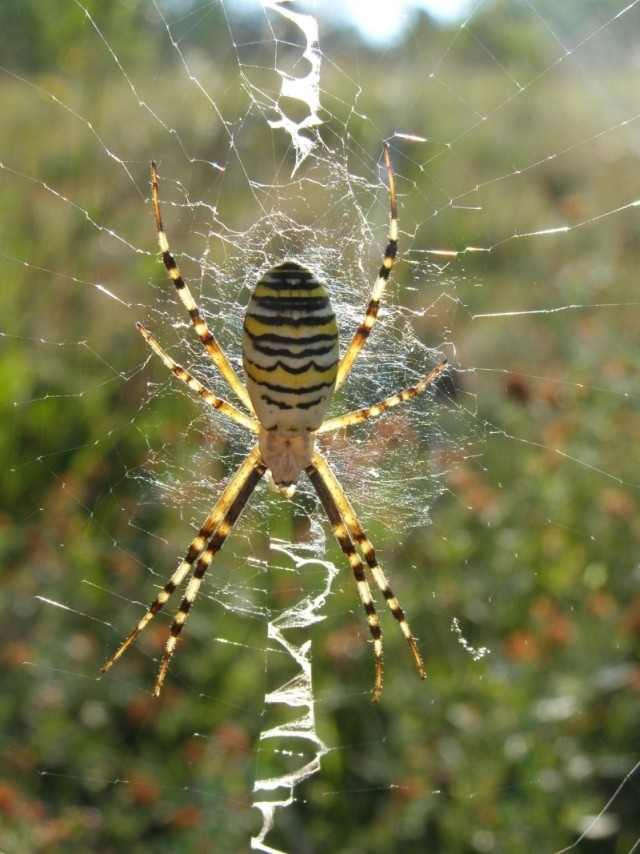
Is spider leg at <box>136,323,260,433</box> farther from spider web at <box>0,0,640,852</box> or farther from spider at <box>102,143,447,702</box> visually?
spider web at <box>0,0,640,852</box>

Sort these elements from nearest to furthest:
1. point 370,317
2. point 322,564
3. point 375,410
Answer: point 370,317
point 375,410
point 322,564

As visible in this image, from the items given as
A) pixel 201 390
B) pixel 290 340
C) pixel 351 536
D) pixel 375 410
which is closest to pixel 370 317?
pixel 375 410

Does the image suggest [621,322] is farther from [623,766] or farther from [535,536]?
[623,766]

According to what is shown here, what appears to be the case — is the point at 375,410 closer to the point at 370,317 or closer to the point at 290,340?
the point at 370,317

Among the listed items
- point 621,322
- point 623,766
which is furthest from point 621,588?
point 621,322

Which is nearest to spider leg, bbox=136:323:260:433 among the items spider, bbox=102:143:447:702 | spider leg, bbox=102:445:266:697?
spider, bbox=102:143:447:702
